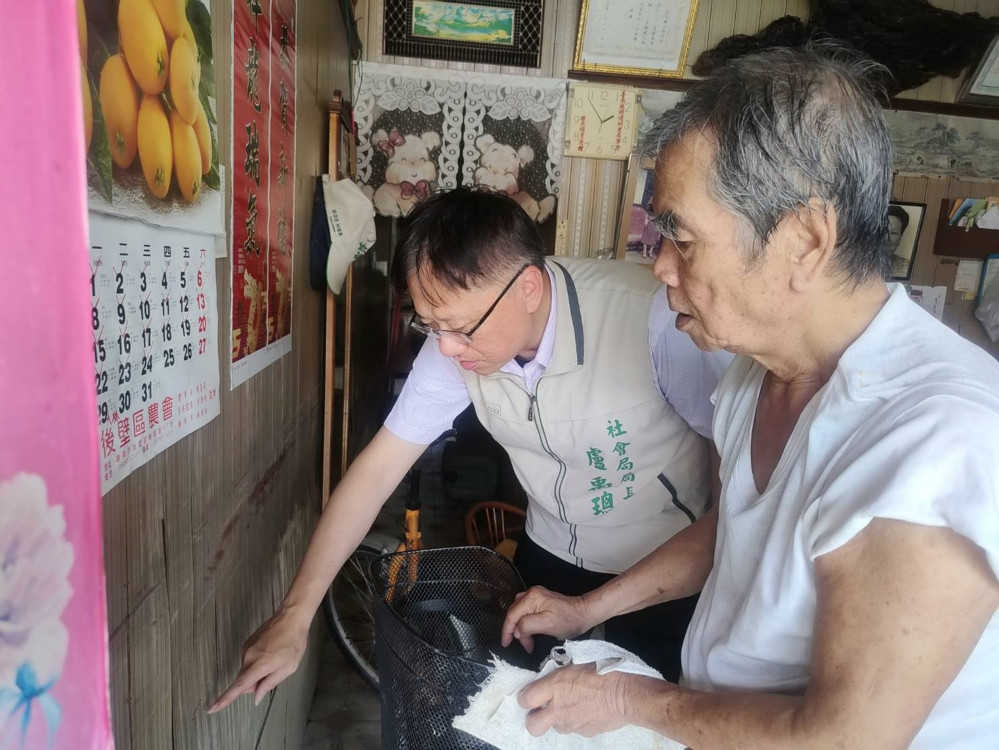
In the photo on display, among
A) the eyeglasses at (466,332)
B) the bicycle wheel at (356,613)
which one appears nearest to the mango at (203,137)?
the eyeglasses at (466,332)

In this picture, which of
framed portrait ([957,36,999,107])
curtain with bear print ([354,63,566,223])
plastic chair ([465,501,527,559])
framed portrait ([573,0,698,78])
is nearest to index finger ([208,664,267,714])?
plastic chair ([465,501,527,559])

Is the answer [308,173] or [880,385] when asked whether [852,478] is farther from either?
[308,173]

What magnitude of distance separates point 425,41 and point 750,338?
2759 millimetres

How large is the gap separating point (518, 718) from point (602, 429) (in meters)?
0.61

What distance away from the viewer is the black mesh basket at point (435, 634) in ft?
2.69

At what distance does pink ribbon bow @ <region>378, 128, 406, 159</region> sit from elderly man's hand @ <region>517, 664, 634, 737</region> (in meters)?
2.67

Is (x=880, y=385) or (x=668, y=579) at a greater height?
(x=880, y=385)

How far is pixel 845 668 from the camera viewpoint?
566 mm

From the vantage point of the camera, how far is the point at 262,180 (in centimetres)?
127

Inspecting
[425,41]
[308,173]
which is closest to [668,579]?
[308,173]

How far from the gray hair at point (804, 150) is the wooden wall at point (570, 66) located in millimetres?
2489

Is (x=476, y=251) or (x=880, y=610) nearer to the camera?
(x=880, y=610)

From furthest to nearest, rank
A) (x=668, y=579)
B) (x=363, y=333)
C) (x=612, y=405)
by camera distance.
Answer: (x=363, y=333) < (x=612, y=405) < (x=668, y=579)

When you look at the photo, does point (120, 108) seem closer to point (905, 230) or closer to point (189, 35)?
point (189, 35)
